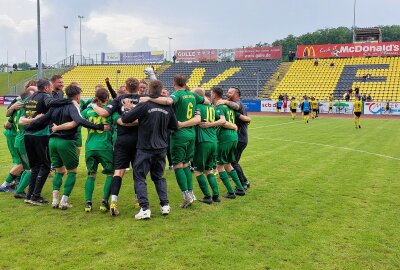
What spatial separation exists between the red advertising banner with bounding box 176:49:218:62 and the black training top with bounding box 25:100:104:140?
176 ft

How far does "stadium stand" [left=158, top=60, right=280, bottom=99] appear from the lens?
164 ft

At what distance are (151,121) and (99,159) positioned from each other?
46.2 inches

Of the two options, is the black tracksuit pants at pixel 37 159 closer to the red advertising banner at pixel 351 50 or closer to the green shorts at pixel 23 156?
the green shorts at pixel 23 156

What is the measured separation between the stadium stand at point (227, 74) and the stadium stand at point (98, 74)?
191 inches

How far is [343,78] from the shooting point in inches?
1816

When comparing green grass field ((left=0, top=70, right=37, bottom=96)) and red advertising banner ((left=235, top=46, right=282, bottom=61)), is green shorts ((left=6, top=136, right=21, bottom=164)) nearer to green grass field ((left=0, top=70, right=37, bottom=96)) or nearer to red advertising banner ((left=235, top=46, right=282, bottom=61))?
red advertising banner ((left=235, top=46, right=282, bottom=61))

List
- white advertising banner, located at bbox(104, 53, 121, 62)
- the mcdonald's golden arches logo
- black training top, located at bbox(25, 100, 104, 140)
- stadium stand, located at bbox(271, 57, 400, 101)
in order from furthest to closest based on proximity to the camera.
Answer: white advertising banner, located at bbox(104, 53, 121, 62) → the mcdonald's golden arches logo → stadium stand, located at bbox(271, 57, 400, 101) → black training top, located at bbox(25, 100, 104, 140)

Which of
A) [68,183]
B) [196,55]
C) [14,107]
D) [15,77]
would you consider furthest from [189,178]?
[15,77]

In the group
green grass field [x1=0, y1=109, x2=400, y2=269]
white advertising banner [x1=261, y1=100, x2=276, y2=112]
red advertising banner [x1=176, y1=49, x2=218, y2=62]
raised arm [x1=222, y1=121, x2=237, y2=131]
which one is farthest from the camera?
red advertising banner [x1=176, y1=49, x2=218, y2=62]

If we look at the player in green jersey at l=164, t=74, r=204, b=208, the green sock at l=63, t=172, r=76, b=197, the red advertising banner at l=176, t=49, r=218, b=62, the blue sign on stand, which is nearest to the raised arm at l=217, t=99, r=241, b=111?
the player in green jersey at l=164, t=74, r=204, b=208

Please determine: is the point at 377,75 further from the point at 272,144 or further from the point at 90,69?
the point at 90,69

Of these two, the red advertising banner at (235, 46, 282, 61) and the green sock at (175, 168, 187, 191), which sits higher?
the red advertising banner at (235, 46, 282, 61)

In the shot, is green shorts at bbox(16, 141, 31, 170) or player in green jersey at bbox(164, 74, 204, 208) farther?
green shorts at bbox(16, 141, 31, 170)

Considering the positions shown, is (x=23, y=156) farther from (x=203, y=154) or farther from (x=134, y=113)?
(x=203, y=154)
